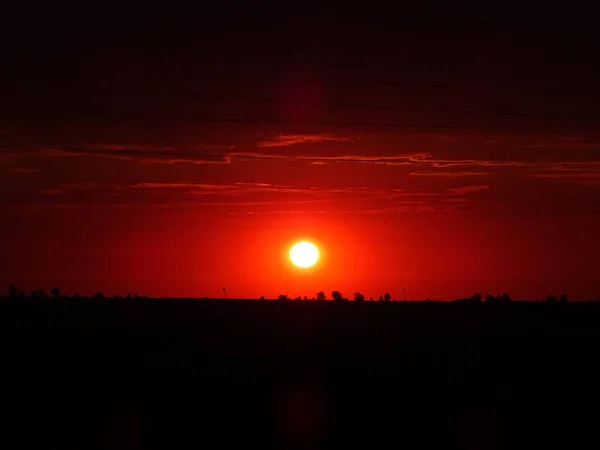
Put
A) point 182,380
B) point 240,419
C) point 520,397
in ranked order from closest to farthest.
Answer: point 240,419 → point 520,397 → point 182,380

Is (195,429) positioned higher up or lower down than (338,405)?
lower down

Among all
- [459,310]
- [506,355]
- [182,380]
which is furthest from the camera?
[459,310]

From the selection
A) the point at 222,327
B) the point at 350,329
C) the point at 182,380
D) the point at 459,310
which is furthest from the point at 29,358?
Result: the point at 459,310

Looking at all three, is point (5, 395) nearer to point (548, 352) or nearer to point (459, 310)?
point (548, 352)

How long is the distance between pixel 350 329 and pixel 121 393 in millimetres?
22739

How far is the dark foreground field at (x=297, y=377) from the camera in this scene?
23.5 m

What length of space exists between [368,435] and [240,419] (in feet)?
13.2

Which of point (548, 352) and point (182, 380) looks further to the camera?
point (548, 352)

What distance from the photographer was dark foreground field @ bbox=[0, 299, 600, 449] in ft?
77.1

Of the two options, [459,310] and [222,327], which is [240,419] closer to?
[222,327]

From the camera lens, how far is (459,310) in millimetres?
64312

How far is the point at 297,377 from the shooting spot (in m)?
38.2

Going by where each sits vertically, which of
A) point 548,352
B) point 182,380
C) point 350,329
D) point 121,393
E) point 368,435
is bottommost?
point 368,435

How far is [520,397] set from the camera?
31.6m
